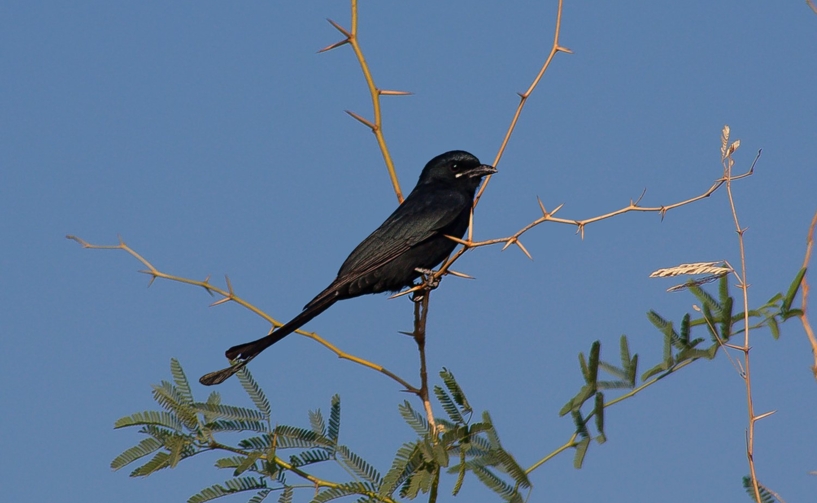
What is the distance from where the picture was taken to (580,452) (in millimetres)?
3445

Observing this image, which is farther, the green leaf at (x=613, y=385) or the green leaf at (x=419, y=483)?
the green leaf at (x=613, y=385)

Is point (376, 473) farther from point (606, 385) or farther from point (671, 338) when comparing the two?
point (671, 338)

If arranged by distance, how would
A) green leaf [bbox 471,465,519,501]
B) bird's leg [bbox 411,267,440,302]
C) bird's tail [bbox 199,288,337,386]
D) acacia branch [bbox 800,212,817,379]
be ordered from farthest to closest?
bird's leg [bbox 411,267,440,302], bird's tail [bbox 199,288,337,386], green leaf [bbox 471,465,519,501], acacia branch [bbox 800,212,817,379]

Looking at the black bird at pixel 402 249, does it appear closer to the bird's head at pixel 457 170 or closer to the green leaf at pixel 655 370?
the bird's head at pixel 457 170

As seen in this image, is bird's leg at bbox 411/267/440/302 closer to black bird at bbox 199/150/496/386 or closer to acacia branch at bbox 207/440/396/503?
black bird at bbox 199/150/496/386

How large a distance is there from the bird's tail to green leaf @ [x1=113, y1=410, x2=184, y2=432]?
56 centimetres

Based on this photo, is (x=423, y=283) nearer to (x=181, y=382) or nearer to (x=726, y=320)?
(x=181, y=382)

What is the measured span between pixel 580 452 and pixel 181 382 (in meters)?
1.70

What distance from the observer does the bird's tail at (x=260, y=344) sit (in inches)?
191

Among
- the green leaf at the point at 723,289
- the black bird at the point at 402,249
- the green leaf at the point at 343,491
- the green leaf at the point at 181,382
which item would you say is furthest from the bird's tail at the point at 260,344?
the green leaf at the point at 723,289

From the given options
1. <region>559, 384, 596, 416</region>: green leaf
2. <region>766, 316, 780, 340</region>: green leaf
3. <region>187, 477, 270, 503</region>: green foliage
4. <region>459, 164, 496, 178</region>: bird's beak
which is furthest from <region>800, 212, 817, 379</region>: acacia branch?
<region>459, 164, 496, 178</region>: bird's beak

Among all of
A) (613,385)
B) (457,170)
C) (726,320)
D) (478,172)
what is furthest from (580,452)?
(457,170)

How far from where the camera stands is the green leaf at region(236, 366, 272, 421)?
3.81m

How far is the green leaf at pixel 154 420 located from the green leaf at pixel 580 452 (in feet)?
5.28
